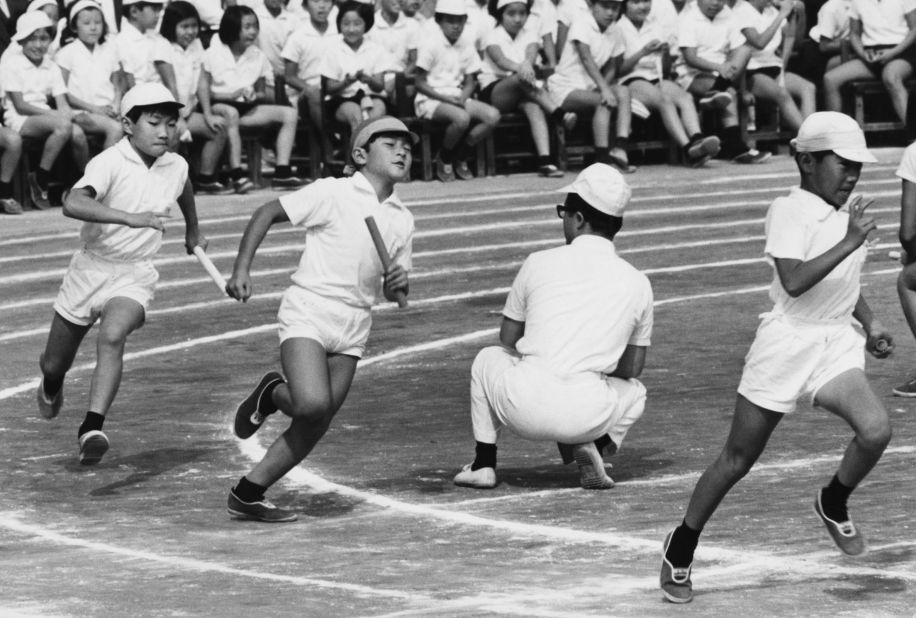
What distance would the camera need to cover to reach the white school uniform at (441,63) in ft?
68.2

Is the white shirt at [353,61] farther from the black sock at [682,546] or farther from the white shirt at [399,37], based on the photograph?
the black sock at [682,546]

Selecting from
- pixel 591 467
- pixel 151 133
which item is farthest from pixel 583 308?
pixel 151 133

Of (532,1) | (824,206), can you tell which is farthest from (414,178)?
(824,206)

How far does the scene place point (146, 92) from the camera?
1015 cm

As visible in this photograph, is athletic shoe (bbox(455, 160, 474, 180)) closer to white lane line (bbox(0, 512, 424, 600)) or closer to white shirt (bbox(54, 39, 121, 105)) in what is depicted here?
white shirt (bbox(54, 39, 121, 105))

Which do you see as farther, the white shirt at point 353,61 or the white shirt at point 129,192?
the white shirt at point 353,61

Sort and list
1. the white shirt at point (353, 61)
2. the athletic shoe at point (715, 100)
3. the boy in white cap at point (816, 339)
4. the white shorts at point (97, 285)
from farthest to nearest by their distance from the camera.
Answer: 1. the athletic shoe at point (715, 100)
2. the white shirt at point (353, 61)
3. the white shorts at point (97, 285)
4. the boy in white cap at point (816, 339)

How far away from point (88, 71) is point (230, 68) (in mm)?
1512

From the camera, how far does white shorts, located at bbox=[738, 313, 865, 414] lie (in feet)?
24.4

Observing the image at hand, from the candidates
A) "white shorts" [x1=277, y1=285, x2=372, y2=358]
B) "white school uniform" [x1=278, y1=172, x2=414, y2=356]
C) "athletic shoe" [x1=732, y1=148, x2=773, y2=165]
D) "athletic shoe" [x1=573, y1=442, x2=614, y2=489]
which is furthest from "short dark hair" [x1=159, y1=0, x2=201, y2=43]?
"athletic shoe" [x1=573, y1=442, x2=614, y2=489]

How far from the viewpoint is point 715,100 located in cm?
2177

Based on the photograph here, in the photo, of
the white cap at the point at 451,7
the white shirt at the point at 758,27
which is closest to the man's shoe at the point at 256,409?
the white cap at the point at 451,7

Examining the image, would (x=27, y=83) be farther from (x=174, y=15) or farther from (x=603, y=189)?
(x=603, y=189)

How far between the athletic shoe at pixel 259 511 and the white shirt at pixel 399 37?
12.6 meters
